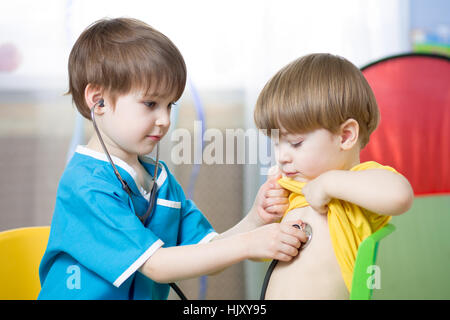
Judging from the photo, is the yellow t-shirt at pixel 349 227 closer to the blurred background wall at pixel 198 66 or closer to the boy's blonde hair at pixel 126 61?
the boy's blonde hair at pixel 126 61

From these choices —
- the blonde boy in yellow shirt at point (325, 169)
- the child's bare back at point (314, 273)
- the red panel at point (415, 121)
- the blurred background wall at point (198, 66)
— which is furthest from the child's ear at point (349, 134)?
the blurred background wall at point (198, 66)

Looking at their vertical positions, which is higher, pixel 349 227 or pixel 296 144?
pixel 296 144

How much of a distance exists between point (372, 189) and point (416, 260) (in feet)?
2.41

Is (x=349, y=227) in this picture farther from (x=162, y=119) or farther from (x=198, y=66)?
(x=198, y=66)

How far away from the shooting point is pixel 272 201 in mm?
868

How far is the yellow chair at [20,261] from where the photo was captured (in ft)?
3.15

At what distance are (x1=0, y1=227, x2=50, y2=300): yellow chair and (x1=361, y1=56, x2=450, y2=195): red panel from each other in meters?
0.87

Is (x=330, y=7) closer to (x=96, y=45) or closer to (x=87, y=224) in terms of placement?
(x=96, y=45)

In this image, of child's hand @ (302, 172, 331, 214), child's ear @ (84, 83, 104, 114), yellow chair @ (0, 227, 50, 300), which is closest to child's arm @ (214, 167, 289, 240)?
child's hand @ (302, 172, 331, 214)

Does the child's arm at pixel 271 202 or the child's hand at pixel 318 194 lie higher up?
the child's hand at pixel 318 194

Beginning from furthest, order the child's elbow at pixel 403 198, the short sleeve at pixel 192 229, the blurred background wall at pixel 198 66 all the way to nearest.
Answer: the blurred background wall at pixel 198 66, the short sleeve at pixel 192 229, the child's elbow at pixel 403 198

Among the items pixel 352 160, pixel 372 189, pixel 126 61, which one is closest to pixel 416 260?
pixel 352 160

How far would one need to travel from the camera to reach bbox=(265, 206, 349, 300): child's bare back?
0.72 meters

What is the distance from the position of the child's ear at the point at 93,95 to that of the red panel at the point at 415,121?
2.52 feet
